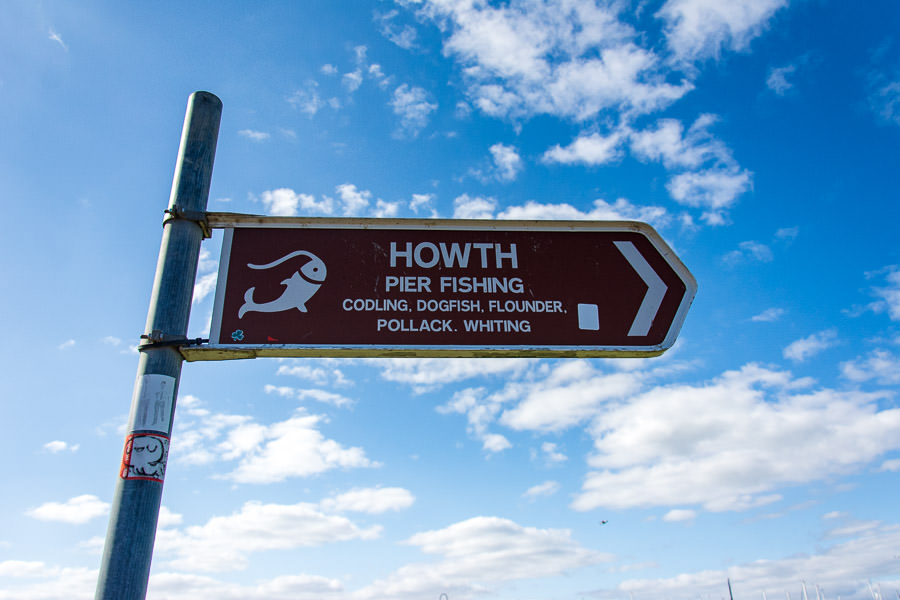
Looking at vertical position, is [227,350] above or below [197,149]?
below

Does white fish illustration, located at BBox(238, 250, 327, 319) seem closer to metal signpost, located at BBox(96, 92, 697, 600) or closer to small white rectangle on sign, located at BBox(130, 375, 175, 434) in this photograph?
metal signpost, located at BBox(96, 92, 697, 600)

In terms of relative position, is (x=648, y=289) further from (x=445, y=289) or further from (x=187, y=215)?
(x=187, y=215)

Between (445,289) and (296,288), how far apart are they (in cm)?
108

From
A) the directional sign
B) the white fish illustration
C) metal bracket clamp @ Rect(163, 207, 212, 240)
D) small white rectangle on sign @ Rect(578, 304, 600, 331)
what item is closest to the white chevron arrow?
the directional sign

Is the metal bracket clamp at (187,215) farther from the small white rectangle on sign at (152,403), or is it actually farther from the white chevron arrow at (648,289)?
the white chevron arrow at (648,289)

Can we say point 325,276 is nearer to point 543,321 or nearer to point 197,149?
point 197,149

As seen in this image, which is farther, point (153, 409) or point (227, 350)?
point (227, 350)

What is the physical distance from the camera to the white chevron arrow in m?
4.71

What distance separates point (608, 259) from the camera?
4.98 m

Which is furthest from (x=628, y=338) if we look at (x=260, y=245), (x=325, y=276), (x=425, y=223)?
(x=260, y=245)

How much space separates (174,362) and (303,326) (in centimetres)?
86

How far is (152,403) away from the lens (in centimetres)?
393

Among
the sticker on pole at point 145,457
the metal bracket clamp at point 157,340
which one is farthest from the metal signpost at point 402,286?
the sticker on pole at point 145,457

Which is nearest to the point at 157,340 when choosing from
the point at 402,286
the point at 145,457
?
the point at 145,457
